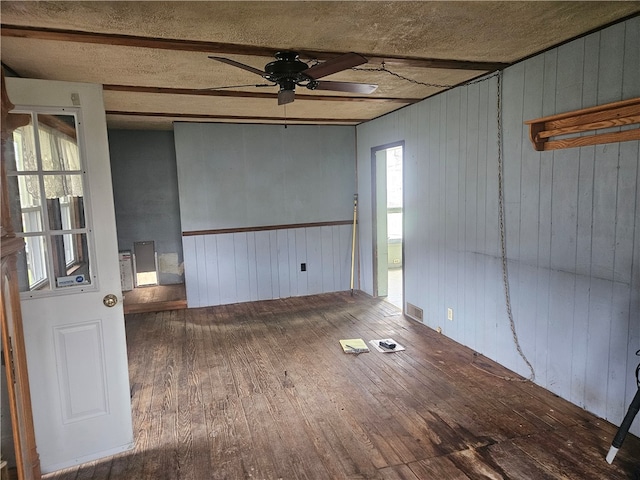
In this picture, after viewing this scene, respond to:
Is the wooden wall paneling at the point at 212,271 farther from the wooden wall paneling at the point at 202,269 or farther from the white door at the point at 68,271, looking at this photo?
the white door at the point at 68,271

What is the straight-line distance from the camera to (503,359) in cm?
344

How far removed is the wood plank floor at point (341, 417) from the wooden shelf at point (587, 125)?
177cm

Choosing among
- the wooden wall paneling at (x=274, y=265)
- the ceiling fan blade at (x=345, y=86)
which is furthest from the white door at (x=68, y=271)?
the wooden wall paneling at (x=274, y=265)

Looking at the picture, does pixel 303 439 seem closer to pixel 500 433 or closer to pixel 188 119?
pixel 500 433

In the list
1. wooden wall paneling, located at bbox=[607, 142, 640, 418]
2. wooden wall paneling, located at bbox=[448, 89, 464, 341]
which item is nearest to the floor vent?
wooden wall paneling, located at bbox=[448, 89, 464, 341]

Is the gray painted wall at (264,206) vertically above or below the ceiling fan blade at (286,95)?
below

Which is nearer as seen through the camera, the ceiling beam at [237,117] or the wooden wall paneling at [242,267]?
the ceiling beam at [237,117]

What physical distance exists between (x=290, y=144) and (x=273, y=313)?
235 cm

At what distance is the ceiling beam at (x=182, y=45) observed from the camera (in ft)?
7.11

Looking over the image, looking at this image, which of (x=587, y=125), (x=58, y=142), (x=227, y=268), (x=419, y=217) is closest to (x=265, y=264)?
(x=227, y=268)

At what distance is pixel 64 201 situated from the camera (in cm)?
224

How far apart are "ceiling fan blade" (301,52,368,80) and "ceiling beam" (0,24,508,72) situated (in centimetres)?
28

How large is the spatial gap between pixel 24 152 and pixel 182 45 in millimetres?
1046

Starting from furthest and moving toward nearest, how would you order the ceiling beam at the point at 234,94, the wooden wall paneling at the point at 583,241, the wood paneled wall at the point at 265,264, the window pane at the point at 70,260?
the wood paneled wall at the point at 265,264 < the ceiling beam at the point at 234,94 < the wooden wall paneling at the point at 583,241 < the window pane at the point at 70,260
